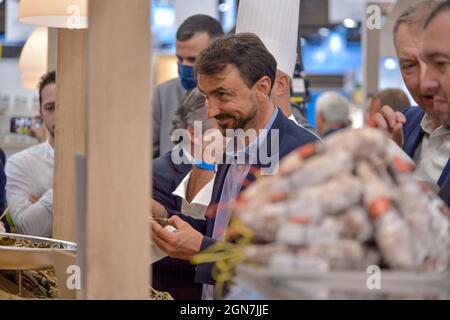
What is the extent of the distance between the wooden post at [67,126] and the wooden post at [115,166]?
1766mm

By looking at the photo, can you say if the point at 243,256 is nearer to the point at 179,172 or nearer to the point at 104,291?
the point at 104,291

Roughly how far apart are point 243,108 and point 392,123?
0.44 metres

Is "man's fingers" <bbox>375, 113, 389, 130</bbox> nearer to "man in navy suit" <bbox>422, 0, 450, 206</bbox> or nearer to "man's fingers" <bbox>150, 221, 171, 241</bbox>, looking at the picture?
"man's fingers" <bbox>150, 221, 171, 241</bbox>

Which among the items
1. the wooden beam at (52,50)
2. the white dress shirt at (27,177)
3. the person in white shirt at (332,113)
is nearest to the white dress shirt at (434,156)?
the white dress shirt at (27,177)

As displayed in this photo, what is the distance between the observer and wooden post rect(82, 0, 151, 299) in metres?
1.47

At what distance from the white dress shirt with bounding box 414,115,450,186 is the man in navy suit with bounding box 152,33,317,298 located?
326mm

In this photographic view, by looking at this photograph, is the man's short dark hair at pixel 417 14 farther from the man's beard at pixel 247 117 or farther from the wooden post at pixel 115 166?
the wooden post at pixel 115 166

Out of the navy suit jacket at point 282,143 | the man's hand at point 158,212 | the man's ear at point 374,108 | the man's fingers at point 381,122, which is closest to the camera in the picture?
the navy suit jacket at point 282,143

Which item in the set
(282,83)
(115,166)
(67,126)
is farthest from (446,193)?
(67,126)

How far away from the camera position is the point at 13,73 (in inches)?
623

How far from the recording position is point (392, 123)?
273 cm

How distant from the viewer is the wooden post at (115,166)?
1.47 meters

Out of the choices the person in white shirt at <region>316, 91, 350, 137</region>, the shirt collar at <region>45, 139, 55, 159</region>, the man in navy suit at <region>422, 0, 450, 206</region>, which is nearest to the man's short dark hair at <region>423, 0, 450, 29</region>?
the man in navy suit at <region>422, 0, 450, 206</region>
